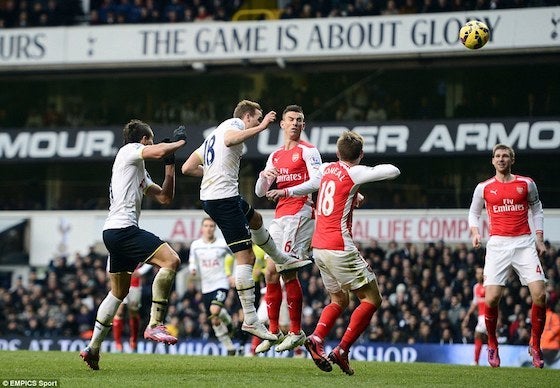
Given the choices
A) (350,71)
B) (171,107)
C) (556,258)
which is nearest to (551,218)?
(556,258)

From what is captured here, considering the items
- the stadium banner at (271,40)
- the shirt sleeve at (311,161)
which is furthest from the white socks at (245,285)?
the stadium banner at (271,40)

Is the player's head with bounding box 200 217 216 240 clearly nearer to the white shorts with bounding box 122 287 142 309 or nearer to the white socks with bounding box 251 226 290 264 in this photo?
the white shorts with bounding box 122 287 142 309

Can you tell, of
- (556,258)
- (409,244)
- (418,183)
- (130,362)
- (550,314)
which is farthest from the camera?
(418,183)

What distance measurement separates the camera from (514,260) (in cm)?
1496

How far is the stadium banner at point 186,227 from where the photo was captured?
30.2 meters

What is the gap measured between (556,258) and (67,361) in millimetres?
14039

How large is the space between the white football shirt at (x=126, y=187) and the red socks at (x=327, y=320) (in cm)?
236

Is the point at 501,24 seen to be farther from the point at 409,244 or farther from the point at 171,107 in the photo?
the point at 171,107

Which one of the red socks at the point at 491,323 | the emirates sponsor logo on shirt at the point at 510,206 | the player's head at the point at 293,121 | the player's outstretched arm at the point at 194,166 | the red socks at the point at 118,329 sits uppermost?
the player's head at the point at 293,121

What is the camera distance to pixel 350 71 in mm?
32969

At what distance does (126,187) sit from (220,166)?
1.12 metres

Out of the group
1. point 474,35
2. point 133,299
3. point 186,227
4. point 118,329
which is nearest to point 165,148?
point 474,35

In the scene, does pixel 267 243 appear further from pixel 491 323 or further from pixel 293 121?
pixel 491 323

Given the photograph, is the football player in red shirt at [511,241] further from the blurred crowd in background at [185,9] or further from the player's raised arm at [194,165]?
the blurred crowd in background at [185,9]
